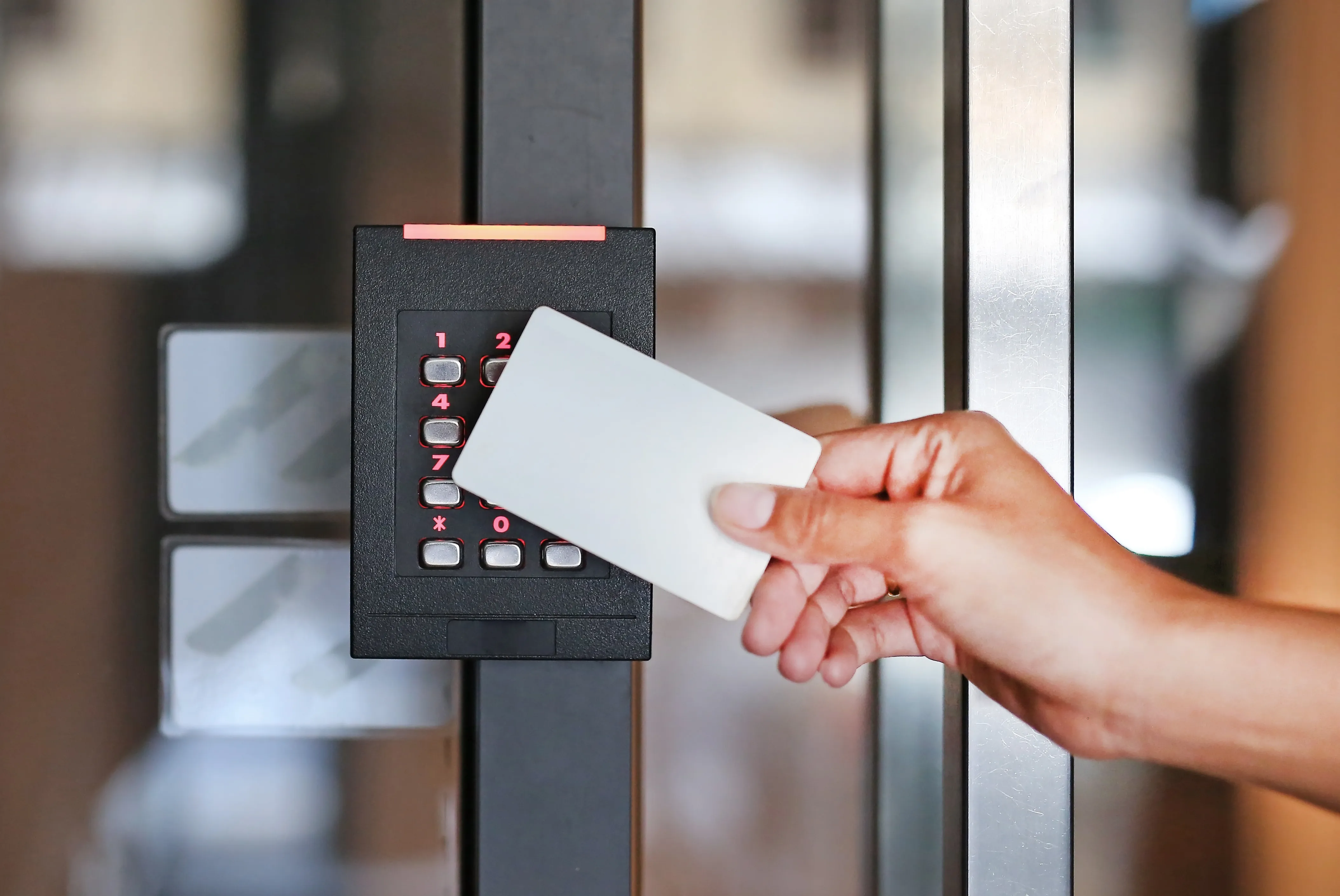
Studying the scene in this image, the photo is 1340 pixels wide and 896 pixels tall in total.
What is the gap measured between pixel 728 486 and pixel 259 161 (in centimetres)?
47

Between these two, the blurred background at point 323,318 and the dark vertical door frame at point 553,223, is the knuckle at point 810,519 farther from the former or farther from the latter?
the blurred background at point 323,318

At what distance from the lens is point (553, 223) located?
38 cm

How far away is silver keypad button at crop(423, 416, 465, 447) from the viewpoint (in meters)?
0.34

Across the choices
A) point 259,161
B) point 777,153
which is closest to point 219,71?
point 259,161

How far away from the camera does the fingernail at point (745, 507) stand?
0.31 meters

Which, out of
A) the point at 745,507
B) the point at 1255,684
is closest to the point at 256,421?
the point at 745,507

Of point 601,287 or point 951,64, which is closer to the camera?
point 601,287

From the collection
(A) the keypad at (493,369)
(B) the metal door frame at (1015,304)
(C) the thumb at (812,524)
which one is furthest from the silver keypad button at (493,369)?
(B) the metal door frame at (1015,304)

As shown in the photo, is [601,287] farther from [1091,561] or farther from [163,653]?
[163,653]

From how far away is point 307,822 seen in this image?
59 cm

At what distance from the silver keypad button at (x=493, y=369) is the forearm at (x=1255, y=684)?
0.30 metres

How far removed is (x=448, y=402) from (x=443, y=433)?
0.5 inches

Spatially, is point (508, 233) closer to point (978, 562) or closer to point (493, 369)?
point (493, 369)

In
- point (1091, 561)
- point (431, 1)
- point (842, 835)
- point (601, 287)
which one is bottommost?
point (842, 835)
